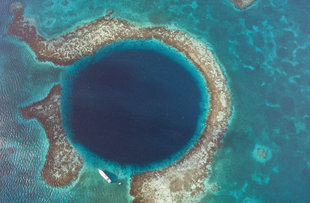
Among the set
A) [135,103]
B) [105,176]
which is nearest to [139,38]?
[135,103]

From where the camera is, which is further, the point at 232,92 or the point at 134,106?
the point at 232,92

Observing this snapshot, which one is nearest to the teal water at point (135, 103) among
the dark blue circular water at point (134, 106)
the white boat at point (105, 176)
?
the dark blue circular water at point (134, 106)

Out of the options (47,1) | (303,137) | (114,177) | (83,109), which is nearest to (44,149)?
(83,109)

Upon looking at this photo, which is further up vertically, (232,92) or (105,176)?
(232,92)

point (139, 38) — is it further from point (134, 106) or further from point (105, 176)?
point (105, 176)

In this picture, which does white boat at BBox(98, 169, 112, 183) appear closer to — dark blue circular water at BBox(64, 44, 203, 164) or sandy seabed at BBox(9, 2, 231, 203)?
dark blue circular water at BBox(64, 44, 203, 164)

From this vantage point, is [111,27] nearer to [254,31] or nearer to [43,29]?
[43,29]
